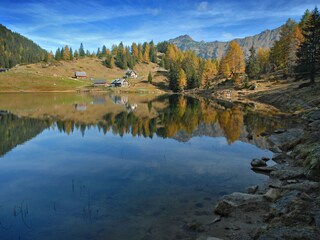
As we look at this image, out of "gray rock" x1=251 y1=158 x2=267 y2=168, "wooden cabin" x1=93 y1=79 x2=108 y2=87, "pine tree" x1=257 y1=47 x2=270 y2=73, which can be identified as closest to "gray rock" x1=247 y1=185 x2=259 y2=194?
"gray rock" x1=251 y1=158 x2=267 y2=168

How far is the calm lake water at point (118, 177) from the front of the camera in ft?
48.5

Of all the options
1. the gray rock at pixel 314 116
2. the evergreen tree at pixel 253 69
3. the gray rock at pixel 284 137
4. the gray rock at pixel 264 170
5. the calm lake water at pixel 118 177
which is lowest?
the calm lake water at pixel 118 177

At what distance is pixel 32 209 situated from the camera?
55.6 feet

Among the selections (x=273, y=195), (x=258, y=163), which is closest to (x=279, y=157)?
(x=258, y=163)

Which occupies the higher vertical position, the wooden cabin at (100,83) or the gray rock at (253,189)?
the wooden cabin at (100,83)

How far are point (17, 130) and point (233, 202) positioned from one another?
123ft

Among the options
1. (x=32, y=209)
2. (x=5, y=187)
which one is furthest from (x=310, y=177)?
(x=5, y=187)

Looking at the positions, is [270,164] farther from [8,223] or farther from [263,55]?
[263,55]

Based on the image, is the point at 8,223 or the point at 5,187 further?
the point at 5,187

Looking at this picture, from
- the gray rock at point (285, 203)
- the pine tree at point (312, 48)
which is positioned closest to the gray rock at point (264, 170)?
the gray rock at point (285, 203)

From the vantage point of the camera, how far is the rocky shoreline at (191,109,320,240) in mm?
11711

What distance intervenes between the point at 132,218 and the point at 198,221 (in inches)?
144

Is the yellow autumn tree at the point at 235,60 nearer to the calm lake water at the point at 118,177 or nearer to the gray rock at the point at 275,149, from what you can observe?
the calm lake water at the point at 118,177

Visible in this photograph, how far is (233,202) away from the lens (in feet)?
52.4
